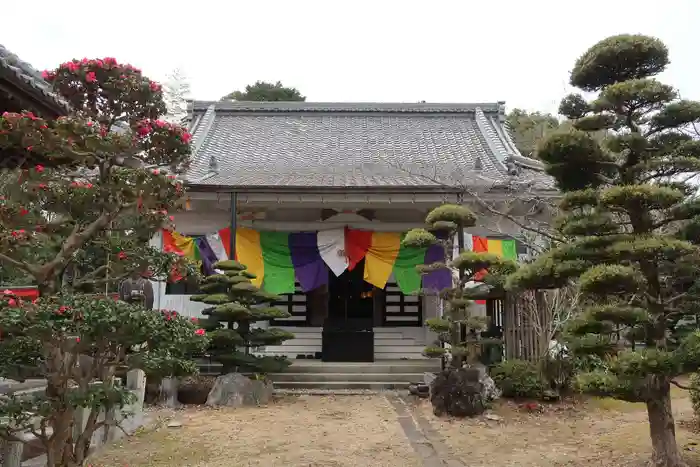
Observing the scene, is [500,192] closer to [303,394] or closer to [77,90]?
[303,394]

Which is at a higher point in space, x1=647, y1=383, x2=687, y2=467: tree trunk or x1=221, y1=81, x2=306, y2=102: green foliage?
x1=221, y1=81, x2=306, y2=102: green foliage

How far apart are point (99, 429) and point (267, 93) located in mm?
34280

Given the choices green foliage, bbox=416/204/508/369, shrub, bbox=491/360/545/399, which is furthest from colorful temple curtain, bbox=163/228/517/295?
green foliage, bbox=416/204/508/369

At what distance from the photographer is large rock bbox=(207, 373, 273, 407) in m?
9.72

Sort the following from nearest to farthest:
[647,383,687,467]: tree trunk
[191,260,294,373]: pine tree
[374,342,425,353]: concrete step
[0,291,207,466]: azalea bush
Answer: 1. [0,291,207,466]: azalea bush
2. [647,383,687,467]: tree trunk
3. [191,260,294,373]: pine tree
4. [374,342,425,353]: concrete step

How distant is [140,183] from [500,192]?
9.18 metres

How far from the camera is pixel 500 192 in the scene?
12234mm

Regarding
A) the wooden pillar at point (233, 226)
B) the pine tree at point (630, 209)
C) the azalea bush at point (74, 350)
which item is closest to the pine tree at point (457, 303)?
the pine tree at point (630, 209)

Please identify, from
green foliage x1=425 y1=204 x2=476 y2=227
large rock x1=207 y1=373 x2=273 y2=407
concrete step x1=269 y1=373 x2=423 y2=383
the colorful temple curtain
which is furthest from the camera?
the colorful temple curtain

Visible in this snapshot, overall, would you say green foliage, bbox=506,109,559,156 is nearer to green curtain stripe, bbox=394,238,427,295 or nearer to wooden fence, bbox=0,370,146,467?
green curtain stripe, bbox=394,238,427,295

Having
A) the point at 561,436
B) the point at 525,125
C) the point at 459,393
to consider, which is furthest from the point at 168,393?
the point at 525,125

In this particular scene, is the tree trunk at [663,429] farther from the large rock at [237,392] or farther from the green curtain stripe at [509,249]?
the green curtain stripe at [509,249]

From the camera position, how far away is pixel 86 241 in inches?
197

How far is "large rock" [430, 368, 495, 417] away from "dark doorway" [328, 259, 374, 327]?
5.87 metres
